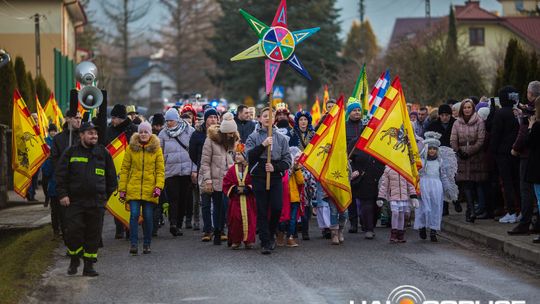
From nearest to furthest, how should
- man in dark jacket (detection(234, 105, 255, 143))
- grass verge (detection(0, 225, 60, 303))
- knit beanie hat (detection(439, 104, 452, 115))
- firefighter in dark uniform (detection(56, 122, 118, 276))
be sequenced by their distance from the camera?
grass verge (detection(0, 225, 60, 303)), firefighter in dark uniform (detection(56, 122, 118, 276)), man in dark jacket (detection(234, 105, 255, 143)), knit beanie hat (detection(439, 104, 452, 115))

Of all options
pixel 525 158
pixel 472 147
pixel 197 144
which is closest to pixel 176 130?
pixel 197 144

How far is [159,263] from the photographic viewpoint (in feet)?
44.3

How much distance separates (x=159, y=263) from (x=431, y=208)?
4.31 meters

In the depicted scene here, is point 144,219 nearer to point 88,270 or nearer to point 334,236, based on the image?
point 88,270

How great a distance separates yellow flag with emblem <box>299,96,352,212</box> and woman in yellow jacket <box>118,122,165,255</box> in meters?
2.30

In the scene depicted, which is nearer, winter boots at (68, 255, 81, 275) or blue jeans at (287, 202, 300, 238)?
winter boots at (68, 255, 81, 275)

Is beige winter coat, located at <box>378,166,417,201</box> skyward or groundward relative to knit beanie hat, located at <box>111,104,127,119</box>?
groundward

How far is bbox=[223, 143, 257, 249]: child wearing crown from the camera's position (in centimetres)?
1489

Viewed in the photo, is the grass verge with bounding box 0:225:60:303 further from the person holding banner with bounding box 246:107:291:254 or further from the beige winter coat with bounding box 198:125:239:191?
the person holding banner with bounding box 246:107:291:254

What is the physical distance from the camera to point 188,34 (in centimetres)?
8838

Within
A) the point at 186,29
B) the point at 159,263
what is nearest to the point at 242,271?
the point at 159,263

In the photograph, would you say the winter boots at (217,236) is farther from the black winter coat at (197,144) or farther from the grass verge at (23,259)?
the grass verge at (23,259)

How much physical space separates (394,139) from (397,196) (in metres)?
0.82

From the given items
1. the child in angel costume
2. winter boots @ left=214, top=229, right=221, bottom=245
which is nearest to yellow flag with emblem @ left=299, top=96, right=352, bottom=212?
the child in angel costume
